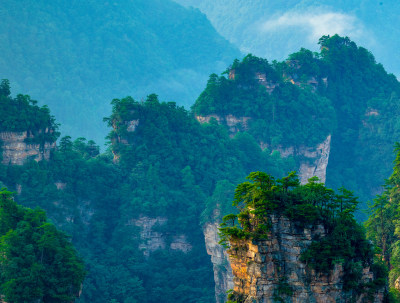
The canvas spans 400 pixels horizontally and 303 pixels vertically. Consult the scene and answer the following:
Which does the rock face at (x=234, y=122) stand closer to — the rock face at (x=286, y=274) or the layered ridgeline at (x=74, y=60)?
the rock face at (x=286, y=274)

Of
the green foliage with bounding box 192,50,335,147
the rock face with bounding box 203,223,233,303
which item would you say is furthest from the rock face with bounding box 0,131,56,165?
the green foliage with bounding box 192,50,335,147

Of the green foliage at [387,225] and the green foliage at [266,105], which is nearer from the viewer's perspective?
the green foliage at [387,225]

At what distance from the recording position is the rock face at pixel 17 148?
64.9 m

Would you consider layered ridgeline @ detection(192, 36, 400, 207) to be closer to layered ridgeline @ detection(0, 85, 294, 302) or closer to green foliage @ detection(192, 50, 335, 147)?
green foliage @ detection(192, 50, 335, 147)

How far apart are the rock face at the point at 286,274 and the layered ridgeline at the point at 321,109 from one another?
5252 centimetres

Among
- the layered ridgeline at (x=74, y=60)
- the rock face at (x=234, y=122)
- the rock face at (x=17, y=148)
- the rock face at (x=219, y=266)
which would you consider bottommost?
the rock face at (x=219, y=266)

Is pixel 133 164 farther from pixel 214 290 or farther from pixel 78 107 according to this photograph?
pixel 78 107

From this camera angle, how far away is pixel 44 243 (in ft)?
163

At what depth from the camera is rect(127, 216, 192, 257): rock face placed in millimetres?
70000

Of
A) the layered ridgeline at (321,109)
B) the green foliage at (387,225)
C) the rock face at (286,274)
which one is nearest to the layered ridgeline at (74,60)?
the layered ridgeline at (321,109)

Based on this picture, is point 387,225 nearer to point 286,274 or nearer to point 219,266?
point 286,274

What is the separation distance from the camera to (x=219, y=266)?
224 ft

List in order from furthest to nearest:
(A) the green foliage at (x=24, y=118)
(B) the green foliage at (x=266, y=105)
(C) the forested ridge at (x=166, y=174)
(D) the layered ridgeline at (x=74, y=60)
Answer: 1. (D) the layered ridgeline at (x=74, y=60)
2. (B) the green foliage at (x=266, y=105)
3. (C) the forested ridge at (x=166, y=174)
4. (A) the green foliage at (x=24, y=118)

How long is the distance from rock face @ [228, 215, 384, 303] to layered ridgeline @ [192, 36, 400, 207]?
52522 millimetres
